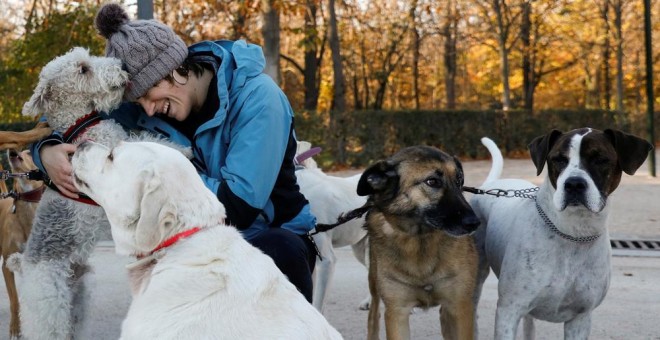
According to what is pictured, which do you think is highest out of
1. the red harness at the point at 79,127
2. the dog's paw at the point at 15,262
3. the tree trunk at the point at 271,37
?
the tree trunk at the point at 271,37

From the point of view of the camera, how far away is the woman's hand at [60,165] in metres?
3.91

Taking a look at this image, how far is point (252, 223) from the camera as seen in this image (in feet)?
12.8

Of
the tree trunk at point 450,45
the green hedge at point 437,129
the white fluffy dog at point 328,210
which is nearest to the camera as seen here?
the white fluffy dog at point 328,210

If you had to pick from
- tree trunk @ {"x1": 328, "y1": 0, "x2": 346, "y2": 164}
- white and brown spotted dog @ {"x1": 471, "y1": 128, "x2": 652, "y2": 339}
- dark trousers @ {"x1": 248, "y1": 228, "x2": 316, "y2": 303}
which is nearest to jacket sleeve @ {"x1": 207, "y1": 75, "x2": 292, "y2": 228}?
dark trousers @ {"x1": 248, "y1": 228, "x2": 316, "y2": 303}

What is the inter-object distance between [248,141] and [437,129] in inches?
645

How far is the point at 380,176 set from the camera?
412cm

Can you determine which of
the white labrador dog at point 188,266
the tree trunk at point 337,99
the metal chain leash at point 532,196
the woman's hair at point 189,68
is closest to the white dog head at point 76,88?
the woman's hair at point 189,68

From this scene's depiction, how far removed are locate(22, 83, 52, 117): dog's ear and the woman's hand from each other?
259mm

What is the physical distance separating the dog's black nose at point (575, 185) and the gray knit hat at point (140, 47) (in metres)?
2.03

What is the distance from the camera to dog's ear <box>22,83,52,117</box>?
4.16m

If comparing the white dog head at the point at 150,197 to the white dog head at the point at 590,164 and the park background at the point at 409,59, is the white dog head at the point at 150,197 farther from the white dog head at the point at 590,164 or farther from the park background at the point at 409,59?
the park background at the point at 409,59

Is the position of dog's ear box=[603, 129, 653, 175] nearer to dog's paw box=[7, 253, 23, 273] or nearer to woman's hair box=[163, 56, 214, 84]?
woman's hair box=[163, 56, 214, 84]

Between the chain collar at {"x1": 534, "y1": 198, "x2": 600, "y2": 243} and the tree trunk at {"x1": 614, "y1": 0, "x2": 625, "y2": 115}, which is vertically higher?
the tree trunk at {"x1": 614, "y1": 0, "x2": 625, "y2": 115}

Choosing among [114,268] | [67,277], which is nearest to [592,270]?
[67,277]
